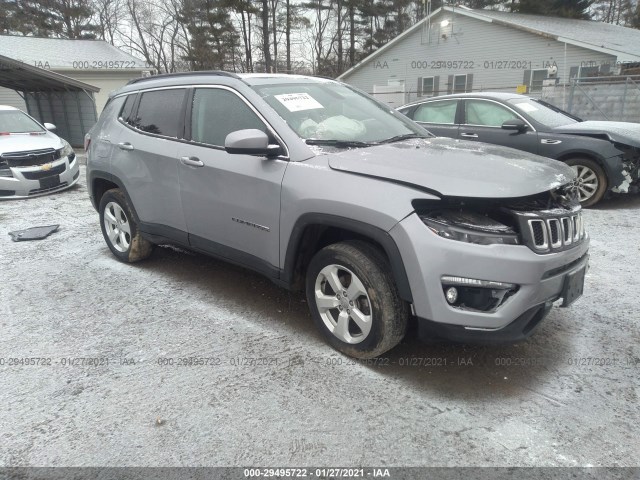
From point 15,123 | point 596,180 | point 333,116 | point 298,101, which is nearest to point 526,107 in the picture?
point 596,180

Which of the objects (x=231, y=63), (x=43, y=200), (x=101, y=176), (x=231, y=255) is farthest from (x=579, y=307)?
(x=231, y=63)

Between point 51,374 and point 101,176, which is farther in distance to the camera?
point 101,176

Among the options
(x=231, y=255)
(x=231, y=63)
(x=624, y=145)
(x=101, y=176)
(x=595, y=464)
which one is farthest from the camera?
(x=231, y=63)

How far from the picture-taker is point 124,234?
4754 millimetres

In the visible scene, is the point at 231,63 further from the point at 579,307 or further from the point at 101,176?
the point at 579,307

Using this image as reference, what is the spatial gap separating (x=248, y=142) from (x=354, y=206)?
0.83 m

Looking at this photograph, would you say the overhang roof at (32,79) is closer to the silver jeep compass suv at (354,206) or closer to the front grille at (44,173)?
the front grille at (44,173)

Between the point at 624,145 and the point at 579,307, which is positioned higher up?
the point at 624,145

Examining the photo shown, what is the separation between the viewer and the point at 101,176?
15.3 feet

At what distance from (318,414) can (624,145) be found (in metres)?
5.90

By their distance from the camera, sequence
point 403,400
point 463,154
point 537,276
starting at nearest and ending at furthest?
1. point 537,276
2. point 403,400
3. point 463,154

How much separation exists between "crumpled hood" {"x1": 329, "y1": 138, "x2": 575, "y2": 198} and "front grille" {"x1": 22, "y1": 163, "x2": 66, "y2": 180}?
7572mm

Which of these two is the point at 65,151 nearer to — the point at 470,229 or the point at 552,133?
the point at 552,133

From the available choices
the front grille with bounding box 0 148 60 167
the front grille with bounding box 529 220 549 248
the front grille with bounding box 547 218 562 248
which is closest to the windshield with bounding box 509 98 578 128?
the front grille with bounding box 547 218 562 248
